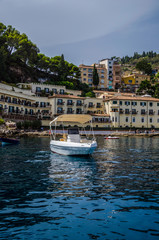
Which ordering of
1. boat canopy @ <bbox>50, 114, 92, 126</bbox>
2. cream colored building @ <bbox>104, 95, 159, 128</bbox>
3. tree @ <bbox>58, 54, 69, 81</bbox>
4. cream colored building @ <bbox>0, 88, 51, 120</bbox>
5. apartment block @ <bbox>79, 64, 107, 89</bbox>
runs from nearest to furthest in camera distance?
boat canopy @ <bbox>50, 114, 92, 126</bbox>
cream colored building @ <bbox>0, 88, 51, 120</bbox>
cream colored building @ <bbox>104, 95, 159, 128</bbox>
tree @ <bbox>58, 54, 69, 81</bbox>
apartment block @ <bbox>79, 64, 107, 89</bbox>

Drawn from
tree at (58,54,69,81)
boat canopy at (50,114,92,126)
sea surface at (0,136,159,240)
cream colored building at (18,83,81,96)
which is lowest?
sea surface at (0,136,159,240)

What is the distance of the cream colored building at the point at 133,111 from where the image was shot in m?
90.4

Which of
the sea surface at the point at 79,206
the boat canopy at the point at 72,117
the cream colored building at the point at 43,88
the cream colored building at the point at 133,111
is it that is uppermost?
the cream colored building at the point at 43,88

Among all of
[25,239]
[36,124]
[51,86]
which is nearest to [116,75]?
[51,86]

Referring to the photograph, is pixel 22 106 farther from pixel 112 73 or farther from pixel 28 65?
pixel 112 73

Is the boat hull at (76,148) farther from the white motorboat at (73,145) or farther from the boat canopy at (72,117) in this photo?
the boat canopy at (72,117)

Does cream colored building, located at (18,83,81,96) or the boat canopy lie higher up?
cream colored building, located at (18,83,81,96)

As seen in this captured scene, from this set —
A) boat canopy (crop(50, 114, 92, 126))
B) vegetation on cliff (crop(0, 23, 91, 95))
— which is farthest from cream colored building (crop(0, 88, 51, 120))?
boat canopy (crop(50, 114, 92, 126))

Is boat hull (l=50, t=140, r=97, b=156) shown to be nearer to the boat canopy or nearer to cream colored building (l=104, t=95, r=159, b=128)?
the boat canopy

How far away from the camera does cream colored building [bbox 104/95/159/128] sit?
9038 centimetres

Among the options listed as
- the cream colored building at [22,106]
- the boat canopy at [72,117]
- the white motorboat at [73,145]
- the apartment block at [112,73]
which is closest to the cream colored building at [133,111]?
the cream colored building at [22,106]

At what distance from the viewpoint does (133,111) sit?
9219 cm

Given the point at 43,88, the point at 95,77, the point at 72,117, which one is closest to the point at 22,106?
the point at 43,88

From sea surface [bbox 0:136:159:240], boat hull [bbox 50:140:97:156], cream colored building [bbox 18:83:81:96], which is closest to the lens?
sea surface [bbox 0:136:159:240]
